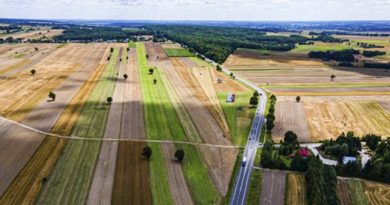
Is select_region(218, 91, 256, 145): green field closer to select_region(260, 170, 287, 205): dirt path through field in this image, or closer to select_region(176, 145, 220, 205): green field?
select_region(176, 145, 220, 205): green field

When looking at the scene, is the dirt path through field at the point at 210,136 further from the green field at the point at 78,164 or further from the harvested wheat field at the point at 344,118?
the harvested wheat field at the point at 344,118

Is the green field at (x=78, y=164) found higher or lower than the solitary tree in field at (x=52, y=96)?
lower

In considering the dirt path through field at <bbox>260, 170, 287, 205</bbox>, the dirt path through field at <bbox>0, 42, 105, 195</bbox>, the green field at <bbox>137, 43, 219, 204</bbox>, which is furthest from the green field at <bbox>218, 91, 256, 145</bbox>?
the dirt path through field at <bbox>0, 42, 105, 195</bbox>

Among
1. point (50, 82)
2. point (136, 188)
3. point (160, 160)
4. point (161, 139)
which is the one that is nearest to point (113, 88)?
point (50, 82)

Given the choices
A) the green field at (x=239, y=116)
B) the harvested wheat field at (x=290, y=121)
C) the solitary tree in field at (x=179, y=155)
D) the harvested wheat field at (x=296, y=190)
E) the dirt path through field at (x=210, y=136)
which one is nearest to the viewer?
the harvested wheat field at (x=296, y=190)

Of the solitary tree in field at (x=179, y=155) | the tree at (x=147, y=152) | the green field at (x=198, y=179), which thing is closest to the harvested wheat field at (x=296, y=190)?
the green field at (x=198, y=179)

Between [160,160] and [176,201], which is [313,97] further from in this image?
[176,201]

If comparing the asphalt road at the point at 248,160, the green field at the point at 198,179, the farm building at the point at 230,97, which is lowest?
the asphalt road at the point at 248,160
